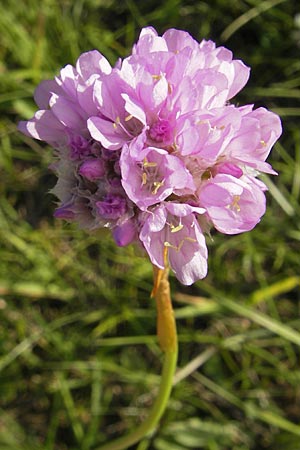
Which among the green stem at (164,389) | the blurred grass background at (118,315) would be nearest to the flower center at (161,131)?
the green stem at (164,389)

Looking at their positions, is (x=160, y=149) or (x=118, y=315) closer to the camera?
(x=160, y=149)

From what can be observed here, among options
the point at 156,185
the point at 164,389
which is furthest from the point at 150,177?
the point at 164,389

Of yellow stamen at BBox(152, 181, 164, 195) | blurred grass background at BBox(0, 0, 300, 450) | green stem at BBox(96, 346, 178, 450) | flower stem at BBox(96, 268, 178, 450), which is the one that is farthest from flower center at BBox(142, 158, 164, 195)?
blurred grass background at BBox(0, 0, 300, 450)

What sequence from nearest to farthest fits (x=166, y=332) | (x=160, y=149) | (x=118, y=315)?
(x=160, y=149) < (x=166, y=332) < (x=118, y=315)

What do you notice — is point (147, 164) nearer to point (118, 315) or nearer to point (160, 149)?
point (160, 149)

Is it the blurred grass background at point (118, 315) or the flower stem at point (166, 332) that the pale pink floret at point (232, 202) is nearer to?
the flower stem at point (166, 332)

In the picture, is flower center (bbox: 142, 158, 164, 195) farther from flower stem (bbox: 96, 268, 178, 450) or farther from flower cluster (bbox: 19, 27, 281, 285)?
flower stem (bbox: 96, 268, 178, 450)

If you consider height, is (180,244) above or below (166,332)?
above
